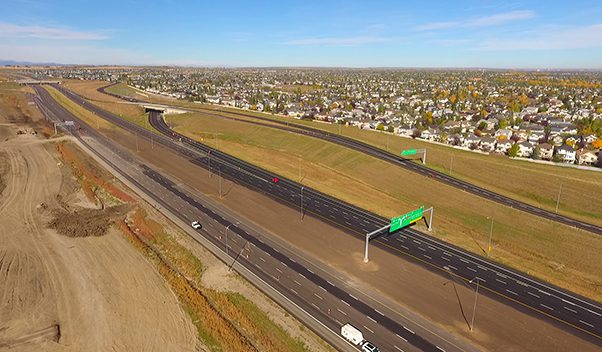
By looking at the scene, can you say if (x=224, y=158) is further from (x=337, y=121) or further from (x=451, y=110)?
(x=451, y=110)

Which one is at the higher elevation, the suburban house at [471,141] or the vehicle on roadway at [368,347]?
the suburban house at [471,141]

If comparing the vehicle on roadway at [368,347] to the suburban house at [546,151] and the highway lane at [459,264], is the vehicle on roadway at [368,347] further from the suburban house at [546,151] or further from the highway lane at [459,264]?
the suburban house at [546,151]

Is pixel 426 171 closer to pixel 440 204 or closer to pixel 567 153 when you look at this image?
pixel 440 204

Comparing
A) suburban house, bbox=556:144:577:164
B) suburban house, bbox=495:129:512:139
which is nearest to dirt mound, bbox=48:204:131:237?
suburban house, bbox=556:144:577:164

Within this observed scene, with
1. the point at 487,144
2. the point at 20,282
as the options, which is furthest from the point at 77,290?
the point at 487,144

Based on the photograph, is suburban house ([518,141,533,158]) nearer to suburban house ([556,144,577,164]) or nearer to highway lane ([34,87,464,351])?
suburban house ([556,144,577,164])

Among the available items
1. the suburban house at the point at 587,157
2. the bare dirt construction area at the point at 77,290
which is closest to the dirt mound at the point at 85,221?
the bare dirt construction area at the point at 77,290
